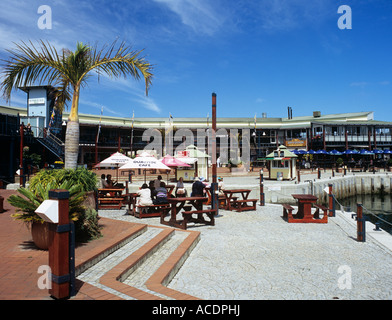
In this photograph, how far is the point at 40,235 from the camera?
5328mm

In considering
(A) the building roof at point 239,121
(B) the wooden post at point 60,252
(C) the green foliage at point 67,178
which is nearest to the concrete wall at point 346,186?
(C) the green foliage at point 67,178

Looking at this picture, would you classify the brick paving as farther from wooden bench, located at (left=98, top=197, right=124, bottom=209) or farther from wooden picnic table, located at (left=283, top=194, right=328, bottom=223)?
wooden picnic table, located at (left=283, top=194, right=328, bottom=223)

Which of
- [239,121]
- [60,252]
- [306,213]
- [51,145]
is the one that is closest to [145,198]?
[306,213]

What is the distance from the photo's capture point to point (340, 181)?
1166 inches

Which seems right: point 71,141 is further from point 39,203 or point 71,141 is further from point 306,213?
point 306,213

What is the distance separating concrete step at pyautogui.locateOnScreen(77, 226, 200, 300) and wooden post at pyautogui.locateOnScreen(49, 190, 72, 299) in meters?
0.64

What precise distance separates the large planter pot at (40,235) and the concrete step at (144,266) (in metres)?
1.08

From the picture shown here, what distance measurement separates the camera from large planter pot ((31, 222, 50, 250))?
5258mm

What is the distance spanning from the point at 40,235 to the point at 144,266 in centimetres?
198

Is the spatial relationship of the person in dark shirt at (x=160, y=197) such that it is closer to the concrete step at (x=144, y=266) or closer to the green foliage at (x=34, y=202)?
the concrete step at (x=144, y=266)

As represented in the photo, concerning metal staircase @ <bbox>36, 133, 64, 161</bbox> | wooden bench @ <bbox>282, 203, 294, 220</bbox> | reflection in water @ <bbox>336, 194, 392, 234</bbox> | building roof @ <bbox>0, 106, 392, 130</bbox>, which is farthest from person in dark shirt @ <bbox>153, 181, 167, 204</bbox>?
building roof @ <bbox>0, 106, 392, 130</bbox>

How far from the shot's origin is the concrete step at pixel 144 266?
4.05 metres
